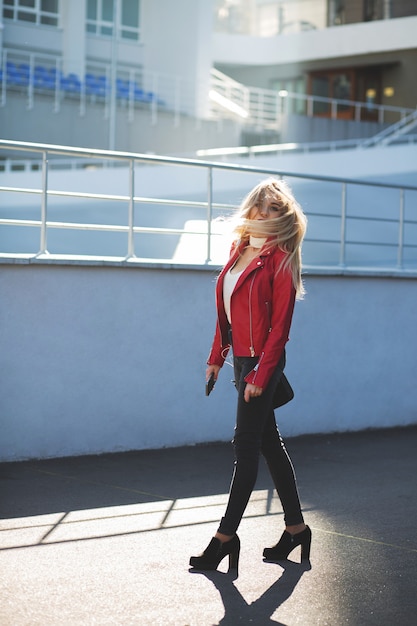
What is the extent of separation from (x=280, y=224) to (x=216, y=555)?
1.49 meters

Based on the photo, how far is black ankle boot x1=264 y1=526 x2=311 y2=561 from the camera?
4566mm

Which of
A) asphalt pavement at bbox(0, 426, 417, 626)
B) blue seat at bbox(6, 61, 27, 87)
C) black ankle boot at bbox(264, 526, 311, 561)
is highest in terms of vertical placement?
blue seat at bbox(6, 61, 27, 87)

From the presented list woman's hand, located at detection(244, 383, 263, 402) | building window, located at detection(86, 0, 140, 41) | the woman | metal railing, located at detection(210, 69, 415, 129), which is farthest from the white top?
building window, located at detection(86, 0, 140, 41)

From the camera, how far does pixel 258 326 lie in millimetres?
4355

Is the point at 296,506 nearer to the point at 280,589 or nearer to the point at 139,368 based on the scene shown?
the point at 280,589

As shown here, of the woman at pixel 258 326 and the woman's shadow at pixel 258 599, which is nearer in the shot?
the woman's shadow at pixel 258 599

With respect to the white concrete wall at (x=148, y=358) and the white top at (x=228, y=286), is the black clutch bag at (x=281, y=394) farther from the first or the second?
the white concrete wall at (x=148, y=358)

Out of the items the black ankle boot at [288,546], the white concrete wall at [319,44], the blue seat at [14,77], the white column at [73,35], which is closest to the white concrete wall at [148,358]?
the black ankle boot at [288,546]

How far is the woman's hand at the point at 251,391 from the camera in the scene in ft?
14.0

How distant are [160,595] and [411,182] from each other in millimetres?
17566

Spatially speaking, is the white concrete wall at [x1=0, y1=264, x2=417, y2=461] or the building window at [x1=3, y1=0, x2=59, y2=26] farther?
the building window at [x1=3, y1=0, x2=59, y2=26]

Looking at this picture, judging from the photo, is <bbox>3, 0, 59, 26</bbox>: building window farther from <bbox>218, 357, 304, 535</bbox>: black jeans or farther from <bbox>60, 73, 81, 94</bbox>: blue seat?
<bbox>218, 357, 304, 535</bbox>: black jeans

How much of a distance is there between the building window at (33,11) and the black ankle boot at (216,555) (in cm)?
2726

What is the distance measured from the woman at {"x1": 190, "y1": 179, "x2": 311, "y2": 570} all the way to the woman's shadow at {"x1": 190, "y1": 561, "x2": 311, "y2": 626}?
17cm
